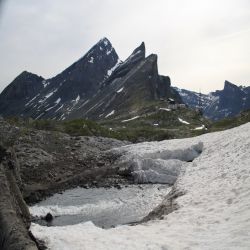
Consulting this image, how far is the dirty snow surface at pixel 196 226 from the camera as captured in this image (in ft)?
52.2

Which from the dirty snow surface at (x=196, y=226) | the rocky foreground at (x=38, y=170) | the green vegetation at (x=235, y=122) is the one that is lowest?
the dirty snow surface at (x=196, y=226)

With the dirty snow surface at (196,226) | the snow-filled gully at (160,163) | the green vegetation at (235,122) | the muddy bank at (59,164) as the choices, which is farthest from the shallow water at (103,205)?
the green vegetation at (235,122)

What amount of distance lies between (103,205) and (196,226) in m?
15.3

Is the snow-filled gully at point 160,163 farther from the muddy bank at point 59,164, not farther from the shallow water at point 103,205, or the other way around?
the shallow water at point 103,205

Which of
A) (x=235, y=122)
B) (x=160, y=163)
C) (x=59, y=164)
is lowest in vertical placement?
(x=160, y=163)

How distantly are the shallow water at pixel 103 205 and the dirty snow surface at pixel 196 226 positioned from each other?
4724 millimetres

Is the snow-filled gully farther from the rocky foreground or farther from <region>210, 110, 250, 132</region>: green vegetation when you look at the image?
<region>210, 110, 250, 132</region>: green vegetation

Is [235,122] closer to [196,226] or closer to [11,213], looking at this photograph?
[196,226]

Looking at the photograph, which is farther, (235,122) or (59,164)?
(235,122)

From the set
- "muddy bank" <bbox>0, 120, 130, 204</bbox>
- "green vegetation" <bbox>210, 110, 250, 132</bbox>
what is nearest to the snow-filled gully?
"muddy bank" <bbox>0, 120, 130, 204</bbox>

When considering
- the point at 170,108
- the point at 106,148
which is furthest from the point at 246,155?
the point at 170,108

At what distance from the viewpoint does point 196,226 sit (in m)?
18.4

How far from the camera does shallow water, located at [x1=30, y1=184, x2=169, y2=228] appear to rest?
28.9m

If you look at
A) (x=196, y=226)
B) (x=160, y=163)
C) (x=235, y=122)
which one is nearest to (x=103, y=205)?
(x=160, y=163)
